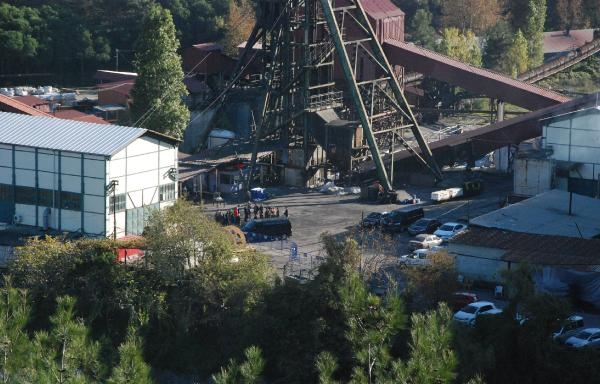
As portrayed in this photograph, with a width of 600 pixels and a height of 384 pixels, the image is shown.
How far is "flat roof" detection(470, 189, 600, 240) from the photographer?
74.6 ft

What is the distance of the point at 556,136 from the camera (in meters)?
26.1

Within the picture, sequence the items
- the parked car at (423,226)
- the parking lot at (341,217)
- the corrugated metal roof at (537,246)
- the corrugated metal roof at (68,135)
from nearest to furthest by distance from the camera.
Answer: the corrugated metal roof at (537,246) < the parking lot at (341,217) < the corrugated metal roof at (68,135) < the parked car at (423,226)

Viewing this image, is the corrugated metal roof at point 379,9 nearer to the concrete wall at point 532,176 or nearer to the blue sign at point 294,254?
the concrete wall at point 532,176

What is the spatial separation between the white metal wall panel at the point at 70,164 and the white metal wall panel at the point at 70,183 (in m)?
0.08

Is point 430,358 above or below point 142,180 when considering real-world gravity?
below

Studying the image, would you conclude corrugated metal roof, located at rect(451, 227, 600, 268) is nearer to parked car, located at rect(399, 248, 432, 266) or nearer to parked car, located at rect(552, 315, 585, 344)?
parked car, located at rect(399, 248, 432, 266)

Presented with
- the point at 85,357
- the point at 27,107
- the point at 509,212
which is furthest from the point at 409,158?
the point at 85,357

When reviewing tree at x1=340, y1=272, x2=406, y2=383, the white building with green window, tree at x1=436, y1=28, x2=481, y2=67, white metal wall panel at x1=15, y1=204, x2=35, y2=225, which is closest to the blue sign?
the white building with green window

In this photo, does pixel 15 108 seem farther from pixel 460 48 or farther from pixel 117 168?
pixel 460 48

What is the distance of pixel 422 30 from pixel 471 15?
2917mm

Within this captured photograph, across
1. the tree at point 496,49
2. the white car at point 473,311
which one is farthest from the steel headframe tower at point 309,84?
the tree at point 496,49

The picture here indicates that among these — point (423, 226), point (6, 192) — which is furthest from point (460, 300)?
point (6, 192)

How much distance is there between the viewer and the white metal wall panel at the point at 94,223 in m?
Result: 23.3

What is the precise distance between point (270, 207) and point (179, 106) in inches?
158
